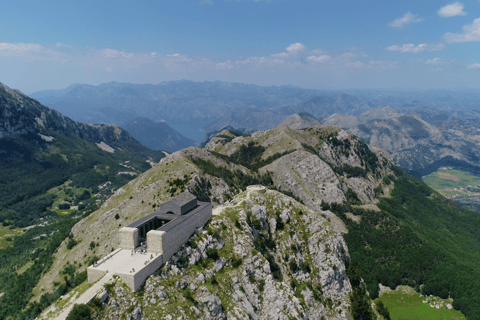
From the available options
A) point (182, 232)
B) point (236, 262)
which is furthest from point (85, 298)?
point (236, 262)

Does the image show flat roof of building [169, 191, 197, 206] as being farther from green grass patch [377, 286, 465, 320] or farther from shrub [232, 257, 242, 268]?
green grass patch [377, 286, 465, 320]

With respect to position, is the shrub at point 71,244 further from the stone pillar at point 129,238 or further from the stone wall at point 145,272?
the stone wall at point 145,272

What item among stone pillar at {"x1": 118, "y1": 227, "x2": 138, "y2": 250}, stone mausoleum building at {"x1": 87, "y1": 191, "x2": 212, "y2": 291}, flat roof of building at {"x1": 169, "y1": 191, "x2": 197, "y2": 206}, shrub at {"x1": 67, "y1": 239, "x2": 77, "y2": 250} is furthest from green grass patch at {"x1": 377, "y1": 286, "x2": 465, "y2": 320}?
shrub at {"x1": 67, "y1": 239, "x2": 77, "y2": 250}

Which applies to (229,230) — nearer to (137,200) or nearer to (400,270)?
(137,200)

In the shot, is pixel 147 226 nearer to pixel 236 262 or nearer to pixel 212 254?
pixel 212 254

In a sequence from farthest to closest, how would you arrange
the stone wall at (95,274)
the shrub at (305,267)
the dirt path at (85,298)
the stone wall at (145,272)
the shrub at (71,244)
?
1. the shrub at (71,244)
2. the shrub at (305,267)
3. the stone wall at (95,274)
4. the stone wall at (145,272)
5. the dirt path at (85,298)

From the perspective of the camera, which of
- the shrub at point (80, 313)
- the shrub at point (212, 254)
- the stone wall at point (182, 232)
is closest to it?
the shrub at point (80, 313)

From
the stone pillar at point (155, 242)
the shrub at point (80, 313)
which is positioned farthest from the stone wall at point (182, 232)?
the shrub at point (80, 313)
